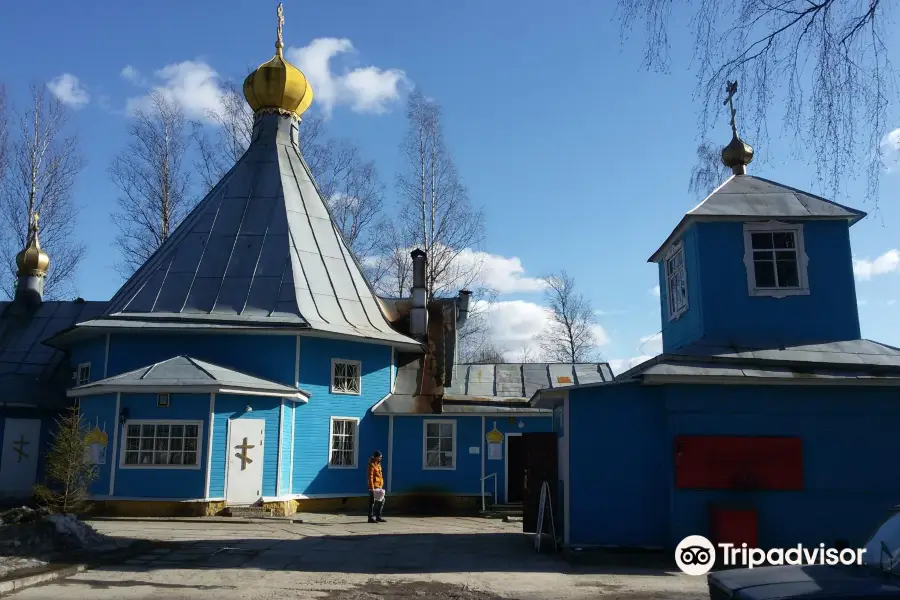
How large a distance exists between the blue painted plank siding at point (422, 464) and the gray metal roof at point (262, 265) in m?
2.27

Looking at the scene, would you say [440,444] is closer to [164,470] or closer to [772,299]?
[164,470]

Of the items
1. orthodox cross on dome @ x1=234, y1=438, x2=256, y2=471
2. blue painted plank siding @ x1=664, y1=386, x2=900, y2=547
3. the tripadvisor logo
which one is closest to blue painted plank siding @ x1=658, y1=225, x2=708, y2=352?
blue painted plank siding @ x1=664, y1=386, x2=900, y2=547

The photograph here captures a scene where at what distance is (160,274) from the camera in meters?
18.4

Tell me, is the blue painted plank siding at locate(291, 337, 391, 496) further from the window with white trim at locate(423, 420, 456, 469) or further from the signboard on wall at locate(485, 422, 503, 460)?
the signboard on wall at locate(485, 422, 503, 460)

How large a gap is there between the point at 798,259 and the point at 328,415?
10.9m

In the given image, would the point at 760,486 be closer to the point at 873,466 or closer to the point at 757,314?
the point at 873,466

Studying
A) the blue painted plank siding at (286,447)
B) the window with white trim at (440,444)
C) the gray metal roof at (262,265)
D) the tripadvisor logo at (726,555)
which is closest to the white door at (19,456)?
the gray metal roof at (262,265)

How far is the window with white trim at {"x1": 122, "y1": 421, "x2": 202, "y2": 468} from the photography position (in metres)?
15.5

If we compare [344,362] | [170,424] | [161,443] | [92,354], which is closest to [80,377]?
[92,354]

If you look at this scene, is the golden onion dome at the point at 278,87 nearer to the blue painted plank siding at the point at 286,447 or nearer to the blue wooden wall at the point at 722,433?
the blue painted plank siding at the point at 286,447

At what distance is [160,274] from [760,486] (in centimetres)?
1457

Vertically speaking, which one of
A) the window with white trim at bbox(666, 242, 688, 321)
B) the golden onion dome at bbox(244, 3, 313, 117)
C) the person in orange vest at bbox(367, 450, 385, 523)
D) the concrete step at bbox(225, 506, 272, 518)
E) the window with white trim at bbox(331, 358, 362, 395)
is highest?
the golden onion dome at bbox(244, 3, 313, 117)

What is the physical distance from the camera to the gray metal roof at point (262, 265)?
691 inches

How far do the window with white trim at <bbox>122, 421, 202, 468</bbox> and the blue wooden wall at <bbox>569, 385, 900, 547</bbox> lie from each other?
876 centimetres
